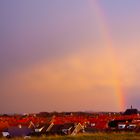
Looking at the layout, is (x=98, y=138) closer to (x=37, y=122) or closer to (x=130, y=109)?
(x=37, y=122)

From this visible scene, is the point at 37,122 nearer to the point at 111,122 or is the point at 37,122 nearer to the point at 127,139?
the point at 111,122

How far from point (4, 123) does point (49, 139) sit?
40.2 meters

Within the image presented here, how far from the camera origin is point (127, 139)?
14.9 meters

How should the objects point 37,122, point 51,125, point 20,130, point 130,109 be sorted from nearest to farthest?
1. point 20,130
2. point 51,125
3. point 37,122
4. point 130,109

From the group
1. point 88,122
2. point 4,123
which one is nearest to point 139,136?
point 4,123

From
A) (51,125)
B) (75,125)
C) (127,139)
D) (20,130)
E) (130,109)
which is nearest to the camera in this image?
(127,139)

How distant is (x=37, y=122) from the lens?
66.9m

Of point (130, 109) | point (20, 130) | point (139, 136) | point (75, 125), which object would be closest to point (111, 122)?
point (75, 125)

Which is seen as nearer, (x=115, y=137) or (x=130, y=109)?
(x=115, y=137)

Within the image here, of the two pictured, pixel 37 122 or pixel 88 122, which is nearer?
pixel 88 122

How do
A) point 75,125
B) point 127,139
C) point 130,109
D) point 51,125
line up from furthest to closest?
point 130,109 → point 51,125 → point 75,125 → point 127,139

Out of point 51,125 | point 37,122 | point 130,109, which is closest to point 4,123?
point 51,125

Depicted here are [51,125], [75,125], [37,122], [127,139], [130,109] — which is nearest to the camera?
[127,139]

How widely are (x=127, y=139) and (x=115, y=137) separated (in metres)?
0.53
